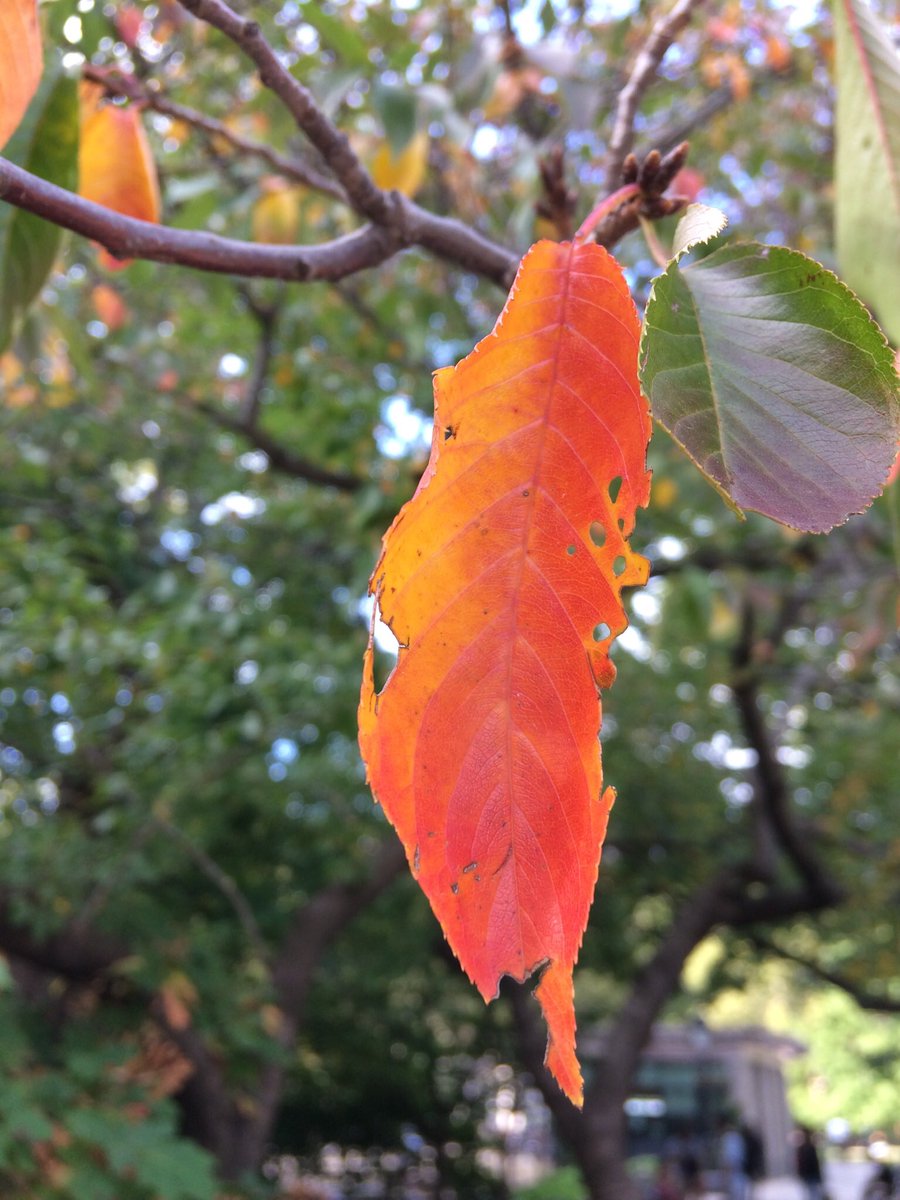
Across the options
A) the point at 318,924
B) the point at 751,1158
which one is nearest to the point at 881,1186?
the point at 751,1158

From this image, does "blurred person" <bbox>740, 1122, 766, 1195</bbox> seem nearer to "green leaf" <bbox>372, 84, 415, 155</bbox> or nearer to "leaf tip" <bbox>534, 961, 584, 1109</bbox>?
"green leaf" <bbox>372, 84, 415, 155</bbox>

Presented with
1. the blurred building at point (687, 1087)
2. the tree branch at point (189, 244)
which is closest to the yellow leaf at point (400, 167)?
the tree branch at point (189, 244)

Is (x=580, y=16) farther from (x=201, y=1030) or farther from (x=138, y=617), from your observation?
(x=201, y=1030)

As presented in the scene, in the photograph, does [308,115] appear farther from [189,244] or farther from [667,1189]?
[667,1189]

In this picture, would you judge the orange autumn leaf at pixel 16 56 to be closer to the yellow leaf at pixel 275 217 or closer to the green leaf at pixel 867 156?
the green leaf at pixel 867 156

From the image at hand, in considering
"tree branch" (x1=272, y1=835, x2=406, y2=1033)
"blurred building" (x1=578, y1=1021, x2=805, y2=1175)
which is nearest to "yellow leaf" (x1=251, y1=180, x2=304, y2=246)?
"tree branch" (x1=272, y1=835, x2=406, y2=1033)

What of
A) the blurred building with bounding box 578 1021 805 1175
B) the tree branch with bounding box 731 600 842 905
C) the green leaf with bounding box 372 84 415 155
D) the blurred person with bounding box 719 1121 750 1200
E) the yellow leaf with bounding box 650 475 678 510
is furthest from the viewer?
the blurred building with bounding box 578 1021 805 1175

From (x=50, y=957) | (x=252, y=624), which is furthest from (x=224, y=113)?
(x=50, y=957)
